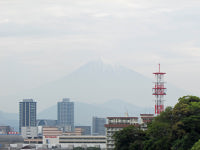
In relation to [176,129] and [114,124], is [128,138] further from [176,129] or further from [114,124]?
[114,124]

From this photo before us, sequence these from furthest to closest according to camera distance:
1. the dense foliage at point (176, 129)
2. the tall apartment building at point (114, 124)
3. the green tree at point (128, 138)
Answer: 1. the tall apartment building at point (114, 124)
2. the green tree at point (128, 138)
3. the dense foliage at point (176, 129)

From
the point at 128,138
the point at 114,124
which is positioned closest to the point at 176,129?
the point at 128,138

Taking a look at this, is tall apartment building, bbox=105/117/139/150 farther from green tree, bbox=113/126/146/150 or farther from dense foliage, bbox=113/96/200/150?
dense foliage, bbox=113/96/200/150

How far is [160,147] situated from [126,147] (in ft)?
40.9

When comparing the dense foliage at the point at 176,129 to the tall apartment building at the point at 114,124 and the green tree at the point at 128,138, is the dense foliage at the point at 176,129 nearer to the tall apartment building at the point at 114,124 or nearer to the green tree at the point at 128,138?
the green tree at the point at 128,138

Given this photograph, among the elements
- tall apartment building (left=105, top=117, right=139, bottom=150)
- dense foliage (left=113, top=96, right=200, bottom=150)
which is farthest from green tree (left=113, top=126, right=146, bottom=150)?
tall apartment building (left=105, top=117, right=139, bottom=150)

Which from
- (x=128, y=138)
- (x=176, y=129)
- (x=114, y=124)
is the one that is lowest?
(x=128, y=138)

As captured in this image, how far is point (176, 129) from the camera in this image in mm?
71125

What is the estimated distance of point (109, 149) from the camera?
12631 cm

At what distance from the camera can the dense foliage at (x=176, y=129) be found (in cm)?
6956

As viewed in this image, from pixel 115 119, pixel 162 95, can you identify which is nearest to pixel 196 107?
pixel 162 95

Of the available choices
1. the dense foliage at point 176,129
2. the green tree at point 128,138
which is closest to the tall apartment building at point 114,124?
the green tree at point 128,138

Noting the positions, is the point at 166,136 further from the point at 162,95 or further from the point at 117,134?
the point at 162,95

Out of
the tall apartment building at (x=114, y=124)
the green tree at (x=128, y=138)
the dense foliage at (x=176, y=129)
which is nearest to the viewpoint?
the dense foliage at (x=176, y=129)
